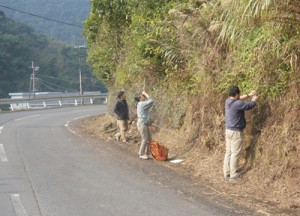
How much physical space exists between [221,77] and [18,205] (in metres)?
5.41

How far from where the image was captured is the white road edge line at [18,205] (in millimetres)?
6880

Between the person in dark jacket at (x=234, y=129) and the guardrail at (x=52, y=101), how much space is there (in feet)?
108

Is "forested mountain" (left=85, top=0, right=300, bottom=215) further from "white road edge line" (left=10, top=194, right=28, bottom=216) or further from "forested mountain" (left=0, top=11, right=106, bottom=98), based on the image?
"forested mountain" (left=0, top=11, right=106, bottom=98)

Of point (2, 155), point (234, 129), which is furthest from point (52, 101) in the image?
point (234, 129)

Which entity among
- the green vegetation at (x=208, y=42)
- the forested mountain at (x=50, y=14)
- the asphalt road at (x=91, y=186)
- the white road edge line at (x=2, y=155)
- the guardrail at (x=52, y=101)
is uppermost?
the forested mountain at (x=50, y=14)

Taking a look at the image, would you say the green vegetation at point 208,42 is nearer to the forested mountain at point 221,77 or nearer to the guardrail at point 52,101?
the forested mountain at point 221,77

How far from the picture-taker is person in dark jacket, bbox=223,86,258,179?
8945mm

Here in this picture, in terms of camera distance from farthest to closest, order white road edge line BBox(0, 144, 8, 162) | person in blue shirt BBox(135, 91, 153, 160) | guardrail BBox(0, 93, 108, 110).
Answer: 1. guardrail BBox(0, 93, 108, 110)
2. person in blue shirt BBox(135, 91, 153, 160)
3. white road edge line BBox(0, 144, 8, 162)

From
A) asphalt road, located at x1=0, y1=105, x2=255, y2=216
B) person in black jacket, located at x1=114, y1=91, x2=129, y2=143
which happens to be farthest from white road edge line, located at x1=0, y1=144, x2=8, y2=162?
person in black jacket, located at x1=114, y1=91, x2=129, y2=143

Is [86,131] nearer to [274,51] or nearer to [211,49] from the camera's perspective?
[211,49]

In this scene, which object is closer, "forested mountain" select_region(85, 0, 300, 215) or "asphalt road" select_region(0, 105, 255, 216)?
"asphalt road" select_region(0, 105, 255, 216)

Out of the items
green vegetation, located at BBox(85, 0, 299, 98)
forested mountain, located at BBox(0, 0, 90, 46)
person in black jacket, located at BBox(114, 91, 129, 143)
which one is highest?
forested mountain, located at BBox(0, 0, 90, 46)

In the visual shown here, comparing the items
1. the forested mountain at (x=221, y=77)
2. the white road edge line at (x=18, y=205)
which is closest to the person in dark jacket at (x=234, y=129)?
the forested mountain at (x=221, y=77)

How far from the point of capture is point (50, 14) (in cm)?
16325
